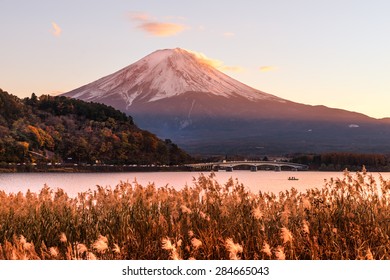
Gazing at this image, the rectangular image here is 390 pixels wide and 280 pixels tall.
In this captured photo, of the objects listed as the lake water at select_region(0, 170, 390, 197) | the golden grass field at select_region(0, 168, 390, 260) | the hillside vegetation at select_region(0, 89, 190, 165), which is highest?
the hillside vegetation at select_region(0, 89, 190, 165)

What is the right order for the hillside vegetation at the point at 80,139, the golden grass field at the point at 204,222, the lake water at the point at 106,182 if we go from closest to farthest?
the golden grass field at the point at 204,222
the lake water at the point at 106,182
the hillside vegetation at the point at 80,139

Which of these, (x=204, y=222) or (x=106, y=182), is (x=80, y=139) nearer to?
(x=106, y=182)

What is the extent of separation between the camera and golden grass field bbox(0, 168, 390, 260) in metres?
12.6

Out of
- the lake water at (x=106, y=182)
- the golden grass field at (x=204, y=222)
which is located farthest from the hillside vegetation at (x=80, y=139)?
the golden grass field at (x=204, y=222)

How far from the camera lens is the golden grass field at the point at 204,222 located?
1255 cm

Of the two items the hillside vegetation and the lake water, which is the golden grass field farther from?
the hillside vegetation

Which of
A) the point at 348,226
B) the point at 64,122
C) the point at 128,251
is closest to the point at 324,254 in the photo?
the point at 348,226

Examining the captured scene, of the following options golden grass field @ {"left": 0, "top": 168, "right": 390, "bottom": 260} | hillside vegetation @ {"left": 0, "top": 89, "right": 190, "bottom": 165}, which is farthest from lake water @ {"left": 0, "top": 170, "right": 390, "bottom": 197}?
golden grass field @ {"left": 0, "top": 168, "right": 390, "bottom": 260}

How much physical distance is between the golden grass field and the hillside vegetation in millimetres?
136019

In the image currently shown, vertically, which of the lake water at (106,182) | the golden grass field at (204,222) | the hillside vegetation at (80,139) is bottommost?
the lake water at (106,182)

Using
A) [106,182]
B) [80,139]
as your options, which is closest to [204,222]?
[106,182]

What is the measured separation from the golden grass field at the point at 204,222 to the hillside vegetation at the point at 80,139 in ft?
446

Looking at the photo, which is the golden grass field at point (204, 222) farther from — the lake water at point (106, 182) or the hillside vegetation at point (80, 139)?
the hillside vegetation at point (80, 139)

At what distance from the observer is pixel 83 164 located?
158000 mm
